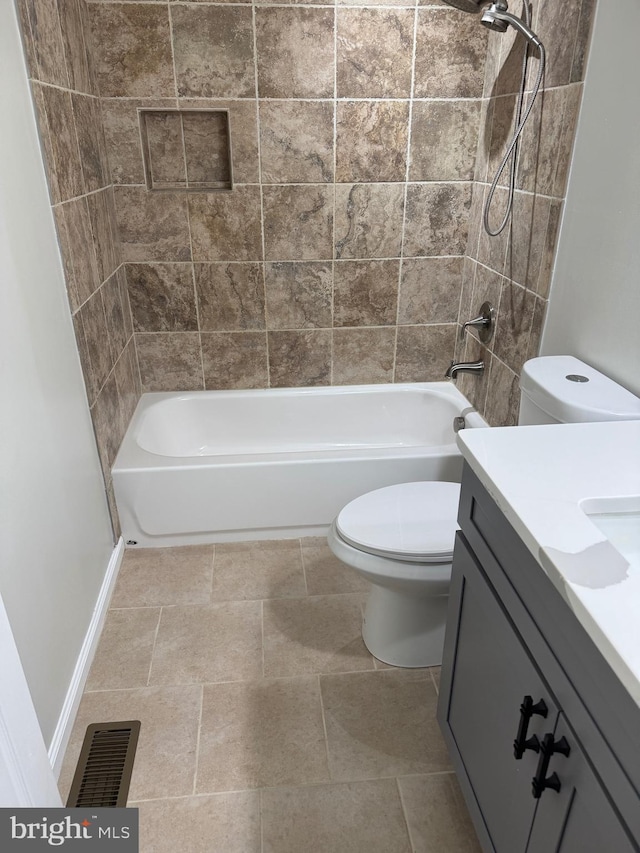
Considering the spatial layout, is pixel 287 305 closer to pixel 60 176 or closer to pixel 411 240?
pixel 411 240

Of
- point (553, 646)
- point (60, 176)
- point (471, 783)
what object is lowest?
point (471, 783)

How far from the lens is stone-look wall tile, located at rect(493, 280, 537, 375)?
2051 mm

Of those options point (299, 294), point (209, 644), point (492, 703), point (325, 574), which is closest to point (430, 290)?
point (299, 294)

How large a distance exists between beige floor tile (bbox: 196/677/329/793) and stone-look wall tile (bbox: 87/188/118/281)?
149 centimetres

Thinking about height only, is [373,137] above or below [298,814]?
above

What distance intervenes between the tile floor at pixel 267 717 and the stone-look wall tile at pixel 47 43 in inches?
63.0

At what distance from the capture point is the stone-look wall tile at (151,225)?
244cm

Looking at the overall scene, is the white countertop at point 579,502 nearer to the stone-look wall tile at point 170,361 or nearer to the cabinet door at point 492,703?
the cabinet door at point 492,703

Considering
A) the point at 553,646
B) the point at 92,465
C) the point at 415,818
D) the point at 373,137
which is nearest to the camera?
the point at 553,646

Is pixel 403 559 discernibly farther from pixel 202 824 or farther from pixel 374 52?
pixel 374 52

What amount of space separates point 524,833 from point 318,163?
7.51ft

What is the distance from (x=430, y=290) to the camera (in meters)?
2.71

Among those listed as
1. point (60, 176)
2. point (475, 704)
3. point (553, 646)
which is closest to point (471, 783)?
point (475, 704)

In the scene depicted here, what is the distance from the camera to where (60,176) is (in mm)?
1771
